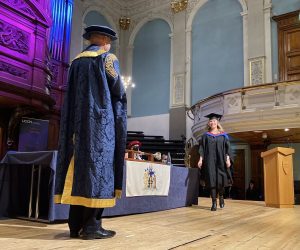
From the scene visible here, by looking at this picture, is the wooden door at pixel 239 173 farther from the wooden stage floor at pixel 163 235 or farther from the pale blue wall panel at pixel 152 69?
the wooden stage floor at pixel 163 235

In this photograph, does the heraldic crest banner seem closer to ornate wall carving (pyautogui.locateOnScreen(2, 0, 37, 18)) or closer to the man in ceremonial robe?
the man in ceremonial robe

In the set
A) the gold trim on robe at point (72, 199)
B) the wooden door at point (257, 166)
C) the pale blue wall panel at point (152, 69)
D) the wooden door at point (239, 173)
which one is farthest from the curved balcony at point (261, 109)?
the gold trim on robe at point (72, 199)

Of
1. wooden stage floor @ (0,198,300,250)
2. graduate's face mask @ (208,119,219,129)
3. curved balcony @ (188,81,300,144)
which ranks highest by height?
curved balcony @ (188,81,300,144)

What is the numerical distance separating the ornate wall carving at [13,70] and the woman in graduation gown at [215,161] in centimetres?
328

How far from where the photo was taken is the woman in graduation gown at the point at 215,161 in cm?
491

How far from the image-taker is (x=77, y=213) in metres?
2.39

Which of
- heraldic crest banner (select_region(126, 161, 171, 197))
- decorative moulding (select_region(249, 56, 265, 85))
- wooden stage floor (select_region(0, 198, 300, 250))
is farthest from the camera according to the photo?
decorative moulding (select_region(249, 56, 265, 85))

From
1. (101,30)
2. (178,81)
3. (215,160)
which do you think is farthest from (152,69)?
(101,30)

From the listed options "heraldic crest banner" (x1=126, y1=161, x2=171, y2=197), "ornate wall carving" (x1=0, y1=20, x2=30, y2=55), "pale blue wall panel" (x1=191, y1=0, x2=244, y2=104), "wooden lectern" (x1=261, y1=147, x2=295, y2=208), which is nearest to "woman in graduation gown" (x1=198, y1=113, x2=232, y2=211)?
"heraldic crest banner" (x1=126, y1=161, x2=171, y2=197)

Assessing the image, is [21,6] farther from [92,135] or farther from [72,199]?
[72,199]

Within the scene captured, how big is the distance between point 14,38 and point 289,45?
8.18 m

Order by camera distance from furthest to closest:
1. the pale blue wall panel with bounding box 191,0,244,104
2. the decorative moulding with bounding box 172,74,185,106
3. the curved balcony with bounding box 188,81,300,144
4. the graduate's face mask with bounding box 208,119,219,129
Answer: the decorative moulding with bounding box 172,74,185,106 < the pale blue wall panel with bounding box 191,0,244,104 < the curved balcony with bounding box 188,81,300,144 < the graduate's face mask with bounding box 208,119,219,129

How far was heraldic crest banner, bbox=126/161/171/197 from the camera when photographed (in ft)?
13.1

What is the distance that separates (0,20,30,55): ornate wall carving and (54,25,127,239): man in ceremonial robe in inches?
149
